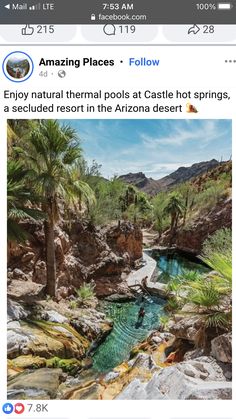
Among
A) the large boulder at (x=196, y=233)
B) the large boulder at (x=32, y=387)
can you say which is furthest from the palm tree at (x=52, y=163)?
the large boulder at (x=196, y=233)

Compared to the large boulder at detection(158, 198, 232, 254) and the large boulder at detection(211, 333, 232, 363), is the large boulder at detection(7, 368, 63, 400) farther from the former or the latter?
the large boulder at detection(158, 198, 232, 254)

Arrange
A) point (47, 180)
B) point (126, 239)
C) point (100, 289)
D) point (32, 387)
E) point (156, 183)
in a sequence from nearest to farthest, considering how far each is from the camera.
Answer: point (32, 387) < point (47, 180) < point (100, 289) < point (126, 239) < point (156, 183)

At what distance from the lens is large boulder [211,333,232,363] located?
3.09 metres

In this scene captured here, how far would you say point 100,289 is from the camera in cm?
1021

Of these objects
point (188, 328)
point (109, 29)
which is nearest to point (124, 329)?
point (188, 328)

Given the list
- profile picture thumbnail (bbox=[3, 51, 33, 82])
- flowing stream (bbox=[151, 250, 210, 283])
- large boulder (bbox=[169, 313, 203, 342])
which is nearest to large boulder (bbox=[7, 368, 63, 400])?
large boulder (bbox=[169, 313, 203, 342])

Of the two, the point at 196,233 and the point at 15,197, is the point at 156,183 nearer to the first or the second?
the point at 196,233

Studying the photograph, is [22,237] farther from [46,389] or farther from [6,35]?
[6,35]

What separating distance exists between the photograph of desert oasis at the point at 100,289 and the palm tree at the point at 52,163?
0.02m

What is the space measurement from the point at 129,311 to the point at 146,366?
5204 mm

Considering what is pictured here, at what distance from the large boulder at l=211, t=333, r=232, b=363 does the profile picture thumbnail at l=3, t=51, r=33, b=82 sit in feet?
9.20

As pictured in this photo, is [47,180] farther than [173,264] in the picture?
No

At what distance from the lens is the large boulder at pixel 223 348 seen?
3088 mm

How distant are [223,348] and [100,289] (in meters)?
7.28
